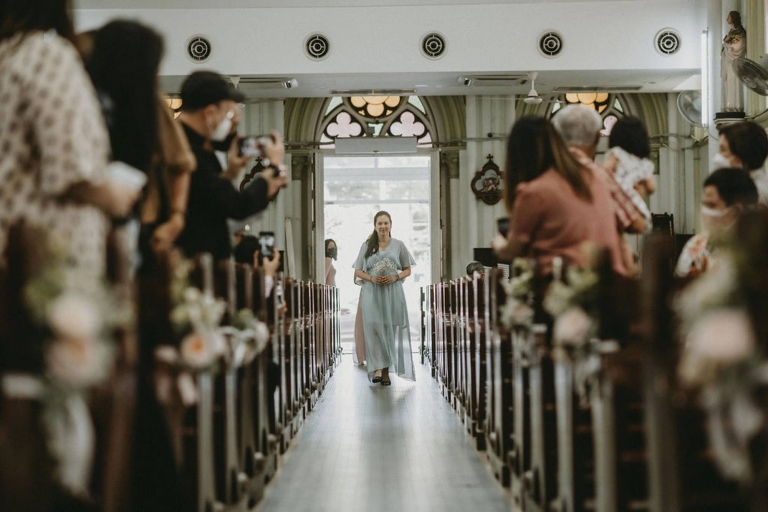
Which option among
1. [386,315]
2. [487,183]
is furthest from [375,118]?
[386,315]

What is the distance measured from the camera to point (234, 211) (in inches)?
141

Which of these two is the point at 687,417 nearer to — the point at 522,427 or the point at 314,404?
the point at 522,427

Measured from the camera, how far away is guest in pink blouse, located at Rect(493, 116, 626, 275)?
3449 millimetres

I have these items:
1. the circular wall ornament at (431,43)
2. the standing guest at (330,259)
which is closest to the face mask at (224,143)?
the circular wall ornament at (431,43)

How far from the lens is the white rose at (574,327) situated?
233 centimetres

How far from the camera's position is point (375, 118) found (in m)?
15.6

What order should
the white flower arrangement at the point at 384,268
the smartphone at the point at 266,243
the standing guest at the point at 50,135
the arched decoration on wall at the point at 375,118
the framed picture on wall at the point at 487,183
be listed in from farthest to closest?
1. the arched decoration on wall at the point at 375,118
2. the framed picture on wall at the point at 487,183
3. the white flower arrangement at the point at 384,268
4. the smartphone at the point at 266,243
5. the standing guest at the point at 50,135

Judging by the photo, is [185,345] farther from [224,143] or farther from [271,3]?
[271,3]

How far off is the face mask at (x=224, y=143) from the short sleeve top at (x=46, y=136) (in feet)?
4.94

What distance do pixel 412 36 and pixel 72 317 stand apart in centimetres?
1077

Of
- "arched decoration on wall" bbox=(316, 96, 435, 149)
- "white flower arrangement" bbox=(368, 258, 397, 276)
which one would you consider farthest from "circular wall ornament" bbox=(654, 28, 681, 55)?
"white flower arrangement" bbox=(368, 258, 397, 276)

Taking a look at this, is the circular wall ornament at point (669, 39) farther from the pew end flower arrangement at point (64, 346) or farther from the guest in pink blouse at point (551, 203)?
the pew end flower arrangement at point (64, 346)

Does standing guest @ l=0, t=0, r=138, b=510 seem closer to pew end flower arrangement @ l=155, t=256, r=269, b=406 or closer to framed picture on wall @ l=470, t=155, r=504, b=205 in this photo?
pew end flower arrangement @ l=155, t=256, r=269, b=406

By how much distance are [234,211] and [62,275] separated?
1.93 metres
